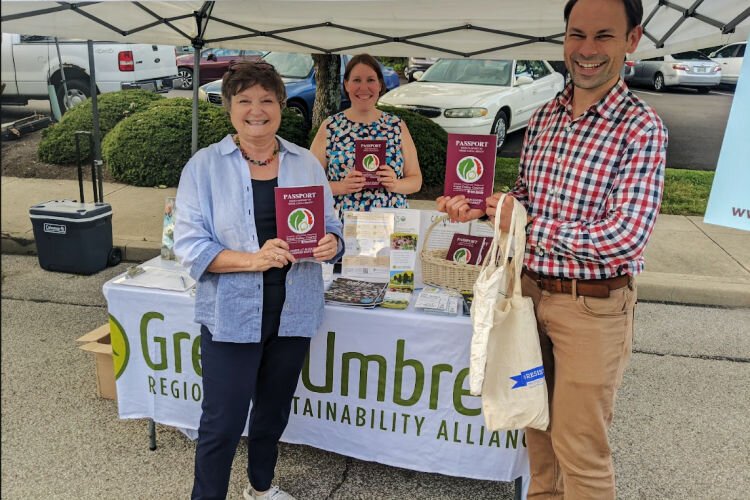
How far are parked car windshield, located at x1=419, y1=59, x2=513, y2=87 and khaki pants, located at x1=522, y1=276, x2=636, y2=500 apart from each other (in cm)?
839

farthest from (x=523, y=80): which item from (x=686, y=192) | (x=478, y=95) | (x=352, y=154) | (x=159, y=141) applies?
(x=352, y=154)

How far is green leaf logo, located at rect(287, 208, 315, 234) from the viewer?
2.17 meters

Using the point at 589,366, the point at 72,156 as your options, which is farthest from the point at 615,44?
the point at 72,156

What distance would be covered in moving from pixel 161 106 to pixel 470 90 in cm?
464

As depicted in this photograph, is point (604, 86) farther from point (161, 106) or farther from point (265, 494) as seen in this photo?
point (161, 106)

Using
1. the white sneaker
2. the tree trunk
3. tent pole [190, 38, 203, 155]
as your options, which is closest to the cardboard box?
the white sneaker

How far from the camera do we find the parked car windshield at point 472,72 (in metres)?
9.98

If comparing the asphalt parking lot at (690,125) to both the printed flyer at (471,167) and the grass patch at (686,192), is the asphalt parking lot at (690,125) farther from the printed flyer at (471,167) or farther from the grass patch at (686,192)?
the printed flyer at (471,167)

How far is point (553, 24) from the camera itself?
3.56m

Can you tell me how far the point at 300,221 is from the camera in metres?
2.19

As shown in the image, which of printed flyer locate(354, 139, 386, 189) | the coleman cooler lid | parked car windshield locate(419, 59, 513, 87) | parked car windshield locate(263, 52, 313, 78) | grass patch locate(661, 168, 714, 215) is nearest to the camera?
printed flyer locate(354, 139, 386, 189)

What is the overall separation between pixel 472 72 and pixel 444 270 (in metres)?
7.96

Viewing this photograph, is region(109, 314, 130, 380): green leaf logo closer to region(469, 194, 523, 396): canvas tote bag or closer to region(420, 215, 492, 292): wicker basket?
region(420, 215, 492, 292): wicker basket

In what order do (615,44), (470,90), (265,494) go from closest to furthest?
(615,44)
(265,494)
(470,90)
